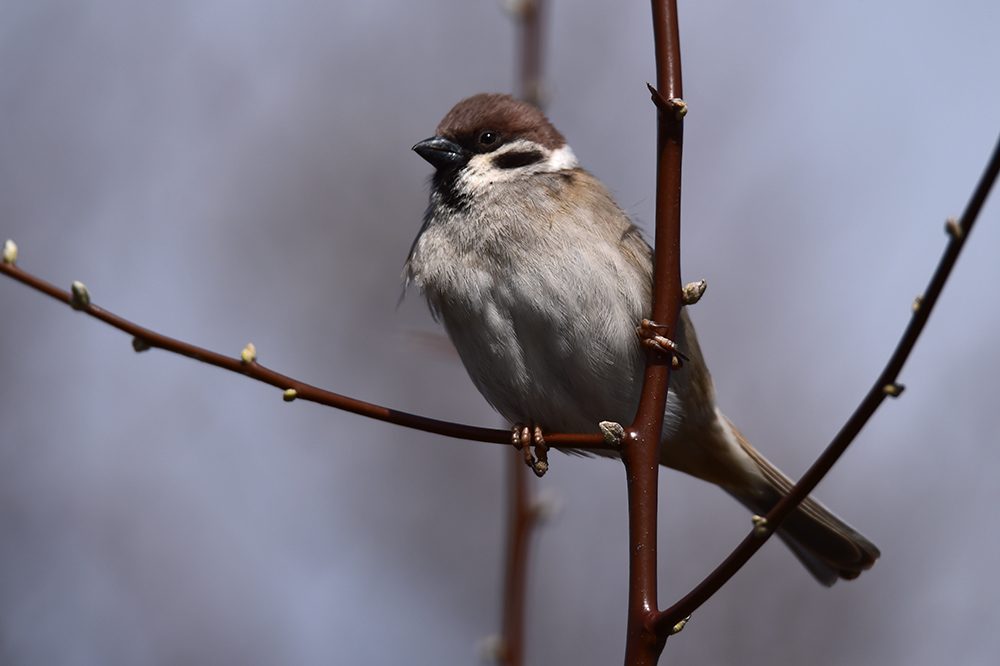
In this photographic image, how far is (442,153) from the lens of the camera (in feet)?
11.1

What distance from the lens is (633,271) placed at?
2.89m

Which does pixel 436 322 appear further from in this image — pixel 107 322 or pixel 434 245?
pixel 107 322

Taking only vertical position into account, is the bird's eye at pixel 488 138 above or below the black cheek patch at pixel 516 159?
above

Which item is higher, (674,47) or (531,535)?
(674,47)

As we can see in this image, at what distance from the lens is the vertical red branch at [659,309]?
5.59 feet

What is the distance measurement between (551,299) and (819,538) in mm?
1461

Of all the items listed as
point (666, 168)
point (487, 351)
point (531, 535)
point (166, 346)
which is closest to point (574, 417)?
point (487, 351)

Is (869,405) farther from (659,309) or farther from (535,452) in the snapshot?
(535,452)

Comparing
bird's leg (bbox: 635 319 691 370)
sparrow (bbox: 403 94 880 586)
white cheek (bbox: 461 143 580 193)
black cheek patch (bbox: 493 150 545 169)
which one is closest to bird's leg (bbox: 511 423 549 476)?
sparrow (bbox: 403 94 880 586)

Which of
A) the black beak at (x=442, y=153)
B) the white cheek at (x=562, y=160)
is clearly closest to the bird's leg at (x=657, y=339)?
the white cheek at (x=562, y=160)

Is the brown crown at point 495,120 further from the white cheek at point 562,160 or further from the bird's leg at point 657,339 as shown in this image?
the bird's leg at point 657,339

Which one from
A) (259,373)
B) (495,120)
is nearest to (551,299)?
(495,120)

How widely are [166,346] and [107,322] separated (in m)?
0.11

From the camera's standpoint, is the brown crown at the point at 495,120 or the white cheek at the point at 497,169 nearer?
the white cheek at the point at 497,169
